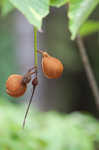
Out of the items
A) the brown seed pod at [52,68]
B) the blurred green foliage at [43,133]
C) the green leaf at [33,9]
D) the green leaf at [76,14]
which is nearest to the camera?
the green leaf at [33,9]

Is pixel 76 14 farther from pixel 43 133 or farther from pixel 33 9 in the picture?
pixel 43 133

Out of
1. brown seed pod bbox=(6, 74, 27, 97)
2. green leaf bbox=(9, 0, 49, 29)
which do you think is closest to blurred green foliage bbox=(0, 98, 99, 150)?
brown seed pod bbox=(6, 74, 27, 97)

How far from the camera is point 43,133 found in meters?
1.93

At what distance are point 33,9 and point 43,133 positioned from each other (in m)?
1.23

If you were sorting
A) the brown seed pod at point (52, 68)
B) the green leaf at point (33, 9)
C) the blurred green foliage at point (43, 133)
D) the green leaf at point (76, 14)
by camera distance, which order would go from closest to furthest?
the green leaf at point (33, 9) → the brown seed pod at point (52, 68) → the green leaf at point (76, 14) → the blurred green foliage at point (43, 133)

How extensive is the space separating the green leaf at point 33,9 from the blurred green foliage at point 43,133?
833 millimetres

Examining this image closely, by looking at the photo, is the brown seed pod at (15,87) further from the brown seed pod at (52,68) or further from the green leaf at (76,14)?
the green leaf at (76,14)

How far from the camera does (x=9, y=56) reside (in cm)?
502

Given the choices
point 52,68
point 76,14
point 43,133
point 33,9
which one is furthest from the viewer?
point 43,133

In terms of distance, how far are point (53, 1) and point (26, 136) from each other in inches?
33.6

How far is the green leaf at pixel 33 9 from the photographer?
28.8 inches

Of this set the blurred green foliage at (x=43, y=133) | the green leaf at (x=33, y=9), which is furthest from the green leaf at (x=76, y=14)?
the blurred green foliage at (x=43, y=133)

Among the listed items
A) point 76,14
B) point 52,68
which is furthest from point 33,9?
point 76,14

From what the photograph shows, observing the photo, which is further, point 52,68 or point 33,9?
point 52,68
